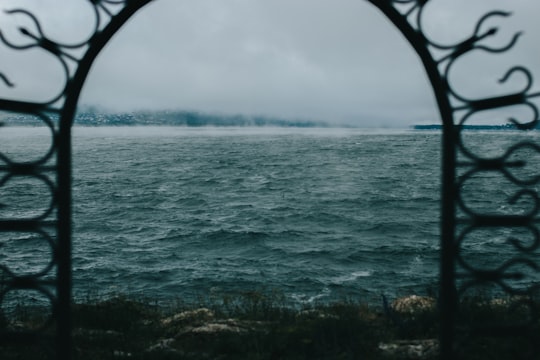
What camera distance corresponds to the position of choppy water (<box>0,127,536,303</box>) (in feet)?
70.1

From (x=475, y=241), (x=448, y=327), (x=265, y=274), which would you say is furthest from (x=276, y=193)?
(x=448, y=327)

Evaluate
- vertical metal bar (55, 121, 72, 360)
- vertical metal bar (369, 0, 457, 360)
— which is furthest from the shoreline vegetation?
vertical metal bar (55, 121, 72, 360)

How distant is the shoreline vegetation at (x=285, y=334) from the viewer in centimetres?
533

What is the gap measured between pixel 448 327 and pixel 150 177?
63.9 m

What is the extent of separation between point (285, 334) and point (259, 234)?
26159 millimetres

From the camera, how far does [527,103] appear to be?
4.09 meters

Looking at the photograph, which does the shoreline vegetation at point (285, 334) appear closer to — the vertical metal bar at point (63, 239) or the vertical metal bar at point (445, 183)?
the vertical metal bar at point (445, 183)

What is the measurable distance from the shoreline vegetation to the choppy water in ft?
7.01

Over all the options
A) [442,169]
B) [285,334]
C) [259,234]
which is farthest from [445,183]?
[259,234]

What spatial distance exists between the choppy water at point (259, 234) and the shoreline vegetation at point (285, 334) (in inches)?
84.1

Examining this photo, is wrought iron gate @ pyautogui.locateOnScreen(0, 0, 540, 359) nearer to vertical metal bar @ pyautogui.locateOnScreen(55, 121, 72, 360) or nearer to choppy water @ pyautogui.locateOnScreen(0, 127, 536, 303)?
vertical metal bar @ pyautogui.locateOnScreen(55, 121, 72, 360)

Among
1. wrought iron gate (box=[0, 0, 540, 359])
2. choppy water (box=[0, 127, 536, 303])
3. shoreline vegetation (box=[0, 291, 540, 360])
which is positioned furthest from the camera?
choppy water (box=[0, 127, 536, 303])

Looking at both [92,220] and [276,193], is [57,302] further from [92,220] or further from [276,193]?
[276,193]

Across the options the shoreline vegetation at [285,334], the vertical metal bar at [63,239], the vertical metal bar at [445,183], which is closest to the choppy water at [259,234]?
the shoreline vegetation at [285,334]
